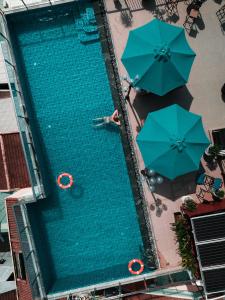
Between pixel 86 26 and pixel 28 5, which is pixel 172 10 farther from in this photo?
pixel 28 5

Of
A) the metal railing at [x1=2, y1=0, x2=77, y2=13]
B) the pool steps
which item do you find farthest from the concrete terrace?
the metal railing at [x1=2, y1=0, x2=77, y2=13]

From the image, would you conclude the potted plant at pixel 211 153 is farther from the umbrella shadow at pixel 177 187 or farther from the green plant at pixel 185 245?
the green plant at pixel 185 245

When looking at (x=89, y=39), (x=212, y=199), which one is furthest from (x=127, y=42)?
(x=212, y=199)

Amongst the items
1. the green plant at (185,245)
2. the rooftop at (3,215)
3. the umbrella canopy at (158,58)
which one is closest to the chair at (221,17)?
the umbrella canopy at (158,58)

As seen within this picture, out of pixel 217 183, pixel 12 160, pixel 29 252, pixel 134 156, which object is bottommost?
pixel 29 252

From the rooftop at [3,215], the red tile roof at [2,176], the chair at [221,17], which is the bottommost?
the rooftop at [3,215]

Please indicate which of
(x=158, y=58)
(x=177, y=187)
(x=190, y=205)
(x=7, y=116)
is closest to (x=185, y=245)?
(x=190, y=205)
